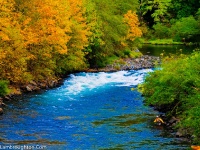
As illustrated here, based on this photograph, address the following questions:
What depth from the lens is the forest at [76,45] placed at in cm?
2798

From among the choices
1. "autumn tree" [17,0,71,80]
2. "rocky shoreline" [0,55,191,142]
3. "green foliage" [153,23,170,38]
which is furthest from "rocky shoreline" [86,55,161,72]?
"green foliage" [153,23,170,38]

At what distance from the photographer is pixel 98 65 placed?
183ft

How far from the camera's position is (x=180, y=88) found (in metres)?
27.9

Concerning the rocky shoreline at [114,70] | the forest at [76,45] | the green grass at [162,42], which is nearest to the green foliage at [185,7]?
the green grass at [162,42]

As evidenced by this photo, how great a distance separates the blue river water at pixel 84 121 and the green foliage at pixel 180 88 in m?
1.33

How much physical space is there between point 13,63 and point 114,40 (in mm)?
26452

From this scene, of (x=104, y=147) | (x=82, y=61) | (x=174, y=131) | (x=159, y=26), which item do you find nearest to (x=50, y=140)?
(x=104, y=147)

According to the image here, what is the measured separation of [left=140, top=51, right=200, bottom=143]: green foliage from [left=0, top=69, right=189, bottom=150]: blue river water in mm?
Result: 1326

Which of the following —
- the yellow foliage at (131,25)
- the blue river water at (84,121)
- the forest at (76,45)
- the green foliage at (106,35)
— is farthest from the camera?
the yellow foliage at (131,25)

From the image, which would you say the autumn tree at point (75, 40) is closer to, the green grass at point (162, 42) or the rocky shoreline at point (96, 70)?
the rocky shoreline at point (96, 70)

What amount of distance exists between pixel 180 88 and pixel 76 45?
22.3 metres

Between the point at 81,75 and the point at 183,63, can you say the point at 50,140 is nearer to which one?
the point at 183,63

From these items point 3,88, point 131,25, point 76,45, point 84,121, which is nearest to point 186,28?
point 131,25

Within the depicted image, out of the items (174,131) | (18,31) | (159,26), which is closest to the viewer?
(174,131)
